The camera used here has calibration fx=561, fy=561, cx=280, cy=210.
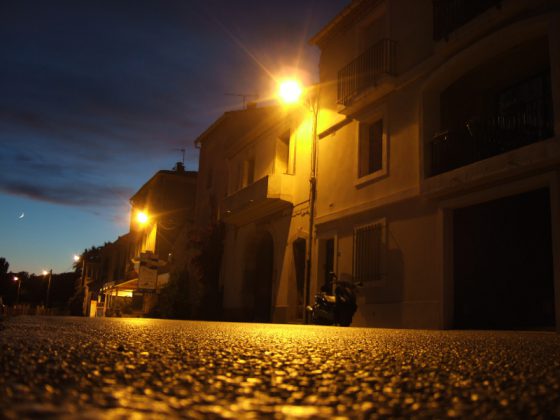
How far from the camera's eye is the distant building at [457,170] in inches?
432

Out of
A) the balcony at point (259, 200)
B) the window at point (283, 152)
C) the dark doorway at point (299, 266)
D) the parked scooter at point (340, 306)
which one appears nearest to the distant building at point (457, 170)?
the parked scooter at point (340, 306)

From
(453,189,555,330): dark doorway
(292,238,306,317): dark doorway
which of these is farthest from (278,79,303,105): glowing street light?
(453,189,555,330): dark doorway

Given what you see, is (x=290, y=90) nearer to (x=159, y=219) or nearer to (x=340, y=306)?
(x=340, y=306)

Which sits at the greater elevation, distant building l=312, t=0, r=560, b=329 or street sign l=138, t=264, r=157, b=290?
distant building l=312, t=0, r=560, b=329

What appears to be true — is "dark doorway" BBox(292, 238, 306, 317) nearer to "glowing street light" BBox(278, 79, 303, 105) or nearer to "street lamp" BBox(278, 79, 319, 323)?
"street lamp" BBox(278, 79, 319, 323)

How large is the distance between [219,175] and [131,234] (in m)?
20.7

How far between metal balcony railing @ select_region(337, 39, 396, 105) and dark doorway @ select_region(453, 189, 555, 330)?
4388mm

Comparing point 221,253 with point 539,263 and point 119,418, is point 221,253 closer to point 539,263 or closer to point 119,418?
point 539,263

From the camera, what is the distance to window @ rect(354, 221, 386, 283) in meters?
13.8

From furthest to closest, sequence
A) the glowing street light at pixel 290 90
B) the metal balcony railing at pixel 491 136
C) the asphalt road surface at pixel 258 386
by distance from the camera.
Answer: the glowing street light at pixel 290 90 < the metal balcony railing at pixel 491 136 < the asphalt road surface at pixel 258 386

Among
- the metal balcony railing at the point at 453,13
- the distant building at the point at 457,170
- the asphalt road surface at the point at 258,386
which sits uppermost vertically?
the metal balcony railing at the point at 453,13

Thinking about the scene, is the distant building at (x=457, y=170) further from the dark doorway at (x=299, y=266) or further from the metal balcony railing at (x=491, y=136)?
the dark doorway at (x=299, y=266)

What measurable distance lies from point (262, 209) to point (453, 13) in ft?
33.6

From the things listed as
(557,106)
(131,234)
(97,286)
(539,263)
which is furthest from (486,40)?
(97,286)
